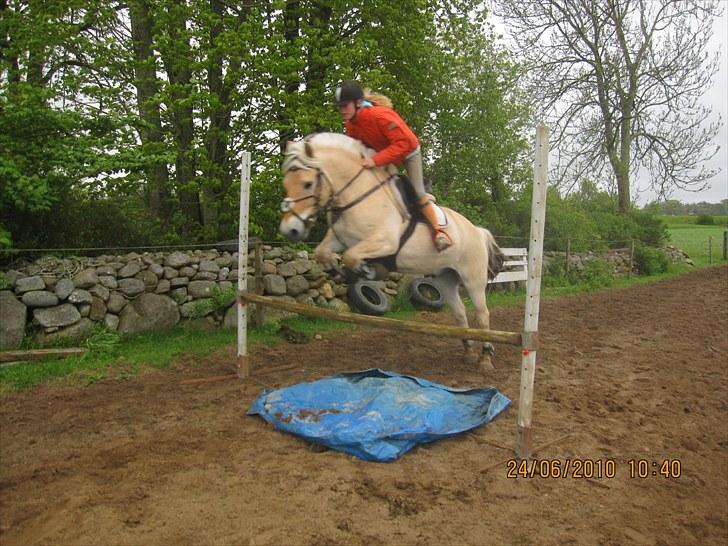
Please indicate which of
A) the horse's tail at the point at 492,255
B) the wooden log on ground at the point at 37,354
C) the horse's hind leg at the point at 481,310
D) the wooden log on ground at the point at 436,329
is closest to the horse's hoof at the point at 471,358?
the horse's hind leg at the point at 481,310

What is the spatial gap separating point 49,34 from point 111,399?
4.85m

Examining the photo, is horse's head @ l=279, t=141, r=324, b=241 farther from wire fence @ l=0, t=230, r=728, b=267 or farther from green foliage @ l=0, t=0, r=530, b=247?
wire fence @ l=0, t=230, r=728, b=267

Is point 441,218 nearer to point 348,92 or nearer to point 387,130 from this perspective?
point 387,130

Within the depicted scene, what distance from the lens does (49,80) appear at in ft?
24.4

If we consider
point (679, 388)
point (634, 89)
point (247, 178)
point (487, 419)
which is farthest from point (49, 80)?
point (634, 89)

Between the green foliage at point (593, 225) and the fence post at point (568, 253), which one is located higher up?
the green foliage at point (593, 225)

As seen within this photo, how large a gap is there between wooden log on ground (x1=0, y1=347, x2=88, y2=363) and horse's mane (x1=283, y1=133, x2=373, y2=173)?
3.65m

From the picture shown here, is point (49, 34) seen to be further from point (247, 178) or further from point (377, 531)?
point (377, 531)

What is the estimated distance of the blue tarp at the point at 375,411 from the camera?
10.4 ft

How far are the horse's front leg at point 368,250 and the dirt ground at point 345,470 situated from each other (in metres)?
1.11

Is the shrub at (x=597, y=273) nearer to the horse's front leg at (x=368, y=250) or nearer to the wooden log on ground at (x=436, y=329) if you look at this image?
the wooden log on ground at (x=436, y=329)

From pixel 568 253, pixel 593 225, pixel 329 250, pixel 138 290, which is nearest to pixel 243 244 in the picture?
pixel 329 250

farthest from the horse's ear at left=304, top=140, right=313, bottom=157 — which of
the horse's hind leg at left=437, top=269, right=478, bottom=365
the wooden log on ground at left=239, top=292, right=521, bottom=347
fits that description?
the horse's hind leg at left=437, top=269, right=478, bottom=365

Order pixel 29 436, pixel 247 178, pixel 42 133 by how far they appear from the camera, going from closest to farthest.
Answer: pixel 29 436 < pixel 247 178 < pixel 42 133
